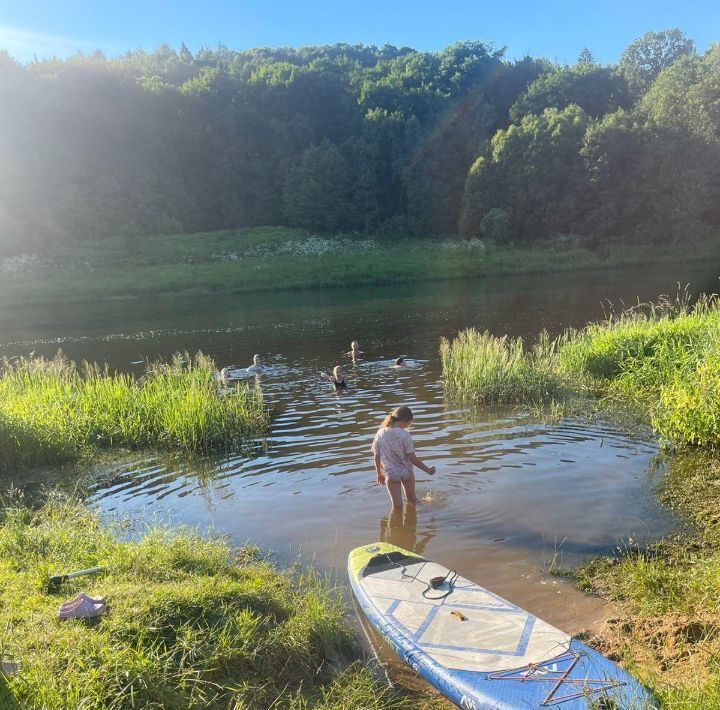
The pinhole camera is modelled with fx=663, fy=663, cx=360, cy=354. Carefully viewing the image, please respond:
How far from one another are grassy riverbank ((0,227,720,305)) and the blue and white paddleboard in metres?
47.4

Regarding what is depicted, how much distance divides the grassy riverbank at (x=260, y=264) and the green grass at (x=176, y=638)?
46.8m

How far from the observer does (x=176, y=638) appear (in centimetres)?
547

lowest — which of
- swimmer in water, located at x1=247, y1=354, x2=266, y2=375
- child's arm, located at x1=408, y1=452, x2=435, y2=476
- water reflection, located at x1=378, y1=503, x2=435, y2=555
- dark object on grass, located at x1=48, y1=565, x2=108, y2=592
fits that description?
swimmer in water, located at x1=247, y1=354, x2=266, y2=375

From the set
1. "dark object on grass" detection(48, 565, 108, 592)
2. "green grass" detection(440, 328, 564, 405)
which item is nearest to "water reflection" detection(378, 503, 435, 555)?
"dark object on grass" detection(48, 565, 108, 592)

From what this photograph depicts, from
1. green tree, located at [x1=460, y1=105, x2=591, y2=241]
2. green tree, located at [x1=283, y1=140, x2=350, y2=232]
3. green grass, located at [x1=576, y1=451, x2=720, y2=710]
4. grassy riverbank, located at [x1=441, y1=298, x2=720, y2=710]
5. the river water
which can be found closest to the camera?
green grass, located at [x1=576, y1=451, x2=720, y2=710]

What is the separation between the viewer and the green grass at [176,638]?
4883 millimetres

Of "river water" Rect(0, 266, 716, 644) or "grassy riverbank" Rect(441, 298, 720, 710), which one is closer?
"grassy riverbank" Rect(441, 298, 720, 710)

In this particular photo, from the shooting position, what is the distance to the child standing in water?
9.42 m

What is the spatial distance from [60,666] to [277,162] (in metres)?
87.0

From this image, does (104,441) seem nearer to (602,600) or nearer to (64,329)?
(602,600)

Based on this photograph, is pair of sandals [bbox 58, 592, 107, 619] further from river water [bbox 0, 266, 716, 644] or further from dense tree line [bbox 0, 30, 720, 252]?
dense tree line [bbox 0, 30, 720, 252]

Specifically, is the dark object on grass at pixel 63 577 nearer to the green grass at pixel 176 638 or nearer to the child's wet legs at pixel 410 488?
the green grass at pixel 176 638

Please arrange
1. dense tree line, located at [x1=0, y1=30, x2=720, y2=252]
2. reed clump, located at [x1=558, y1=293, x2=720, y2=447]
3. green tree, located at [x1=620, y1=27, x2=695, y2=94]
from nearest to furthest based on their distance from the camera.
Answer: reed clump, located at [x1=558, y1=293, x2=720, y2=447]
dense tree line, located at [x1=0, y1=30, x2=720, y2=252]
green tree, located at [x1=620, y1=27, x2=695, y2=94]

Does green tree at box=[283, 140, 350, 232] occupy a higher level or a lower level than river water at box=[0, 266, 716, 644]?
higher
